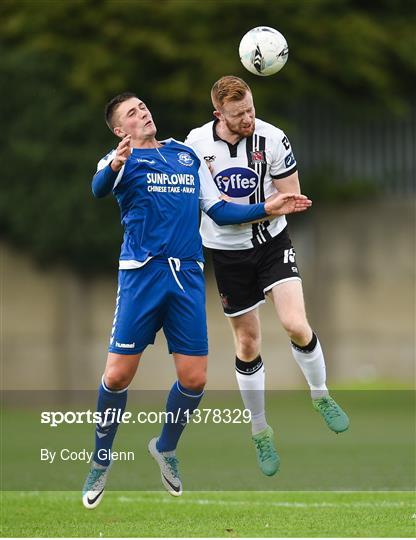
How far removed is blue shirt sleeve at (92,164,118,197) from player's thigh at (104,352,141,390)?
3.78ft

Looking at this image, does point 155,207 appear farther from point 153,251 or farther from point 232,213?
point 232,213

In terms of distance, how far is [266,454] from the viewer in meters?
9.27

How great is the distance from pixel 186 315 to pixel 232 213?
88cm

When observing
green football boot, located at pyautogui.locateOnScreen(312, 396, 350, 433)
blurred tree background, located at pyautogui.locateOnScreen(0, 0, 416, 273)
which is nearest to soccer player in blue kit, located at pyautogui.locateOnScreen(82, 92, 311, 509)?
green football boot, located at pyautogui.locateOnScreen(312, 396, 350, 433)

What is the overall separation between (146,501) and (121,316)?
2.43 m

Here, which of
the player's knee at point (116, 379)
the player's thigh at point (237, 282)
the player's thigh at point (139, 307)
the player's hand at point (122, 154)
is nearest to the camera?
the player's hand at point (122, 154)

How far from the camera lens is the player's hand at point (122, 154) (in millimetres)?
8133

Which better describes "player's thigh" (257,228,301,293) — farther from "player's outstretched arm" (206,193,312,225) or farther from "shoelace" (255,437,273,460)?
"shoelace" (255,437,273,460)

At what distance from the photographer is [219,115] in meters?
9.17

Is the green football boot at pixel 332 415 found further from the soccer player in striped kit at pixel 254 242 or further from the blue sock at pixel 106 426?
the blue sock at pixel 106 426

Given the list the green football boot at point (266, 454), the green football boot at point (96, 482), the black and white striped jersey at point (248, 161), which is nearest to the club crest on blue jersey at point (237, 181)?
the black and white striped jersey at point (248, 161)

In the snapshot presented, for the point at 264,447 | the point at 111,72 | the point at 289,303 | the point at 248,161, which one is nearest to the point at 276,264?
the point at 289,303

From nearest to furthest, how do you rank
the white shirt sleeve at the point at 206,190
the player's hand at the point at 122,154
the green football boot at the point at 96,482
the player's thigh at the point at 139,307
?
the player's hand at the point at 122,154 < the player's thigh at the point at 139,307 < the green football boot at the point at 96,482 < the white shirt sleeve at the point at 206,190

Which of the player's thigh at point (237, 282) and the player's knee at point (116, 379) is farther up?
the player's thigh at point (237, 282)
